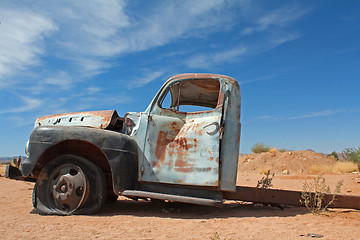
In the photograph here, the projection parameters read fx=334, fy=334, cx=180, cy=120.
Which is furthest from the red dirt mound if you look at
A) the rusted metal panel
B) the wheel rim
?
the wheel rim

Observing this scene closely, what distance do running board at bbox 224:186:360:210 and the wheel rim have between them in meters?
2.25

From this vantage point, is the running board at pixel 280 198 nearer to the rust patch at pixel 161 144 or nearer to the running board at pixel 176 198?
the running board at pixel 176 198

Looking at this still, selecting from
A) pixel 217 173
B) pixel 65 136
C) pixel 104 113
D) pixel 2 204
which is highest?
pixel 104 113

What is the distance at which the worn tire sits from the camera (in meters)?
4.55

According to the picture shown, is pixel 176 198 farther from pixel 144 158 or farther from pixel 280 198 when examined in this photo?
pixel 280 198

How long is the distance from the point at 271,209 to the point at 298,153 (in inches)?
631

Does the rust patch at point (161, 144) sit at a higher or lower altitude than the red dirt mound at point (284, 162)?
lower

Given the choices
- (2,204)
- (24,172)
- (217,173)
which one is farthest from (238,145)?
(2,204)

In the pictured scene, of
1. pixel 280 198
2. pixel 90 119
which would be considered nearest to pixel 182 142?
pixel 90 119

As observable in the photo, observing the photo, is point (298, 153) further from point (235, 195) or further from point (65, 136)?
point (65, 136)

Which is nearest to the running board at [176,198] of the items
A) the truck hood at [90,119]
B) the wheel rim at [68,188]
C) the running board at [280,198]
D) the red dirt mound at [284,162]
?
the wheel rim at [68,188]

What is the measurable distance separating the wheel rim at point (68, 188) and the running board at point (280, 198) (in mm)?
2247

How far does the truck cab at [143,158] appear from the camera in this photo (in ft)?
14.8

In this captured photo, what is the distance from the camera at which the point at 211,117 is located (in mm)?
4699
